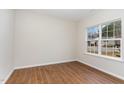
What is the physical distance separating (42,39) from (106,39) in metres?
2.90

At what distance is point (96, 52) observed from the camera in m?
4.75

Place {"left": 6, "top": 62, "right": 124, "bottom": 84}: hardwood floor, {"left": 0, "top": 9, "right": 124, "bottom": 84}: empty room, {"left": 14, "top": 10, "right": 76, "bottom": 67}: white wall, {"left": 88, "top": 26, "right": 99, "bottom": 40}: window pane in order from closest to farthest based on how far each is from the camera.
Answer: {"left": 6, "top": 62, "right": 124, "bottom": 84}: hardwood floor → {"left": 0, "top": 9, "right": 124, "bottom": 84}: empty room → {"left": 14, "top": 10, "right": 76, "bottom": 67}: white wall → {"left": 88, "top": 26, "right": 99, "bottom": 40}: window pane

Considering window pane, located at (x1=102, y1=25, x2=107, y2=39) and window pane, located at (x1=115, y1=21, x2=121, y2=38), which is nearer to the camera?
window pane, located at (x1=115, y1=21, x2=121, y2=38)

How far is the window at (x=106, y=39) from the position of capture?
3.63m

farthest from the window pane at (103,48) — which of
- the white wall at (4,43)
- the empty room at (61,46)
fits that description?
the white wall at (4,43)

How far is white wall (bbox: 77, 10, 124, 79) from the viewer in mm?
3378

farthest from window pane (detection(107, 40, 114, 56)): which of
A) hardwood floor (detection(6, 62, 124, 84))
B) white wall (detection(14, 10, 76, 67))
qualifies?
white wall (detection(14, 10, 76, 67))

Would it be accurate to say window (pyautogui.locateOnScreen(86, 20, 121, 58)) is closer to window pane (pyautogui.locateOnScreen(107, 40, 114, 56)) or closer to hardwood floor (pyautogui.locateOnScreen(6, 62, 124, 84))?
window pane (pyautogui.locateOnScreen(107, 40, 114, 56))

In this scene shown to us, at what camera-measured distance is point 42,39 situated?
514 cm

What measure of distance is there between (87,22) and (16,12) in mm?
3343

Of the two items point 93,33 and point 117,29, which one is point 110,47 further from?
point 93,33
